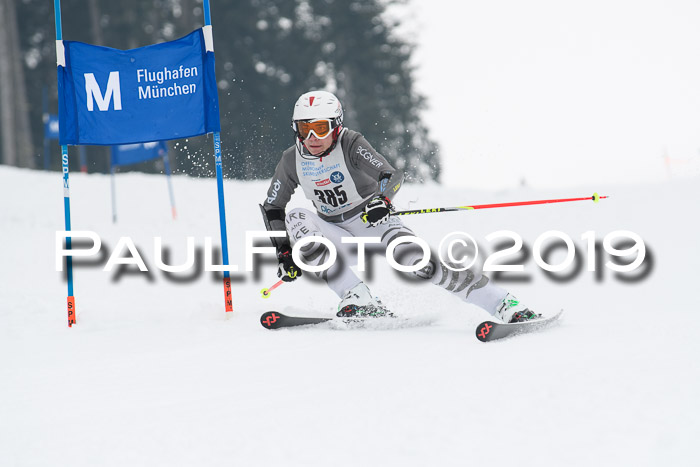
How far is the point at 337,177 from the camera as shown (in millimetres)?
4637

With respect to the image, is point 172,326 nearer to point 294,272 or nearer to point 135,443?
point 294,272

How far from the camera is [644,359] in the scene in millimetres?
2914

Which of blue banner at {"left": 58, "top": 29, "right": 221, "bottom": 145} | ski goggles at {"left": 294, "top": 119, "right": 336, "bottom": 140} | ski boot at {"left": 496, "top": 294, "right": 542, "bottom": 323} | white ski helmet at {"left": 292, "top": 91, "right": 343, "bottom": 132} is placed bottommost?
ski boot at {"left": 496, "top": 294, "right": 542, "bottom": 323}

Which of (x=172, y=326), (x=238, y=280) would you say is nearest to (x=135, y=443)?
(x=172, y=326)

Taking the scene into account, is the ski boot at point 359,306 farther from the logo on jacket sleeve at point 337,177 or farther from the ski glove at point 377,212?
the logo on jacket sleeve at point 337,177

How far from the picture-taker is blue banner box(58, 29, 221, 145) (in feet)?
17.5

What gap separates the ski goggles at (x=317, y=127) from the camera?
442 centimetres

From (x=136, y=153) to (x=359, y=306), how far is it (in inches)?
355

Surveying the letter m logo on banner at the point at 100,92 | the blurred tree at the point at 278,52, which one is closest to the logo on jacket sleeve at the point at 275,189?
the letter m logo on banner at the point at 100,92

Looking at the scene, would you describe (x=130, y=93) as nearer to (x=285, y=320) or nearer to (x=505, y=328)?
(x=285, y=320)

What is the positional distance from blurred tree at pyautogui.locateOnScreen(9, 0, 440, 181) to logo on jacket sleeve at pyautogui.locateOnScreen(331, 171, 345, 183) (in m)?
20.0

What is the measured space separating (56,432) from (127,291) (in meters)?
4.82

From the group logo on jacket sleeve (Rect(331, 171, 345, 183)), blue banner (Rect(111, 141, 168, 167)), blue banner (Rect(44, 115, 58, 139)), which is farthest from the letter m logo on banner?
blue banner (Rect(44, 115, 58, 139))

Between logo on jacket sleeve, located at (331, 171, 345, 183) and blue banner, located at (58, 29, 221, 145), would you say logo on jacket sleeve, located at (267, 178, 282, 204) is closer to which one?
logo on jacket sleeve, located at (331, 171, 345, 183)
